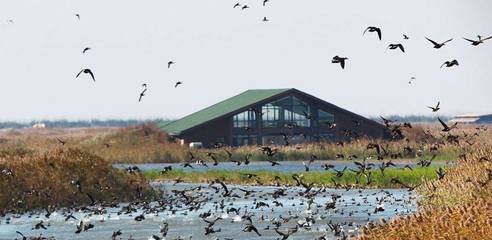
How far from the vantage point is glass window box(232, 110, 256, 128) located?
103m

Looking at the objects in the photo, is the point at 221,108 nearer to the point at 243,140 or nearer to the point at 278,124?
the point at 243,140

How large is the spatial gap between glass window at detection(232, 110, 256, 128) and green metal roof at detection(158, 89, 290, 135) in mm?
720

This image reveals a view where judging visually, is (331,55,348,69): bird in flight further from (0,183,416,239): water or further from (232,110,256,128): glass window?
(232,110,256,128): glass window

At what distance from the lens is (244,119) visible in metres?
103

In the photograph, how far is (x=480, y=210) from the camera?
82.8ft

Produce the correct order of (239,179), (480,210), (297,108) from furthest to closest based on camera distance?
(297,108), (239,179), (480,210)

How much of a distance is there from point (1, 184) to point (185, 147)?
53.1 metres

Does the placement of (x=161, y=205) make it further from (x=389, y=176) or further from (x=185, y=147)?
(x=185, y=147)

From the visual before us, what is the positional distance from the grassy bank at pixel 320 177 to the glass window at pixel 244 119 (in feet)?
86.0

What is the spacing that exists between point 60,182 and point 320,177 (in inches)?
747

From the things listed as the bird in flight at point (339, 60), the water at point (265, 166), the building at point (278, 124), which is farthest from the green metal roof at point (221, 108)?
the bird in flight at point (339, 60)

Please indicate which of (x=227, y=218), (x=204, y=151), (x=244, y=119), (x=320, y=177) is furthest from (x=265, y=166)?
(x=227, y=218)

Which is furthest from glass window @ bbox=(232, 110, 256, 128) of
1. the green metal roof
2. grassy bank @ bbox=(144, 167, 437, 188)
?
grassy bank @ bbox=(144, 167, 437, 188)

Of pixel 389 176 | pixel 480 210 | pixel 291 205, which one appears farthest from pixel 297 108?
pixel 480 210
